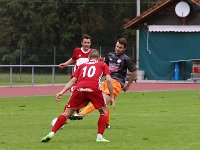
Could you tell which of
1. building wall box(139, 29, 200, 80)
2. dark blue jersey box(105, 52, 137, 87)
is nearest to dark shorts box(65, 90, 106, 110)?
dark blue jersey box(105, 52, 137, 87)

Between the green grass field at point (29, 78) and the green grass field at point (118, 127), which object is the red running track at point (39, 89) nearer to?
the green grass field at point (118, 127)

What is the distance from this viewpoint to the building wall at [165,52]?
4191 cm

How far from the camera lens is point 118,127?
15.4 metres

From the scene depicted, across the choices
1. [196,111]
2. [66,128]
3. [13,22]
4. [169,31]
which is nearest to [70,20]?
[13,22]

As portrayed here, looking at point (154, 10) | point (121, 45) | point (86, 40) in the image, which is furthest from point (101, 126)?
point (154, 10)

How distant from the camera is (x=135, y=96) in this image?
2714cm

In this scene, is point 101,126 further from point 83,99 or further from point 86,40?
point 86,40

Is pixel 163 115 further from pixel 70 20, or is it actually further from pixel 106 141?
pixel 70 20

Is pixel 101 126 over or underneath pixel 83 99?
underneath

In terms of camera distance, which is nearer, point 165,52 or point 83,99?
point 83,99

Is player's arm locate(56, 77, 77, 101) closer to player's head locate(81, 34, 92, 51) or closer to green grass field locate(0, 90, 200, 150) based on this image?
green grass field locate(0, 90, 200, 150)

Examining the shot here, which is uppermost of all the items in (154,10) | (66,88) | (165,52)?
(154,10)

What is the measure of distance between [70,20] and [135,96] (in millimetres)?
40308

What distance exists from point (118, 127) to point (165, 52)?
27329mm
